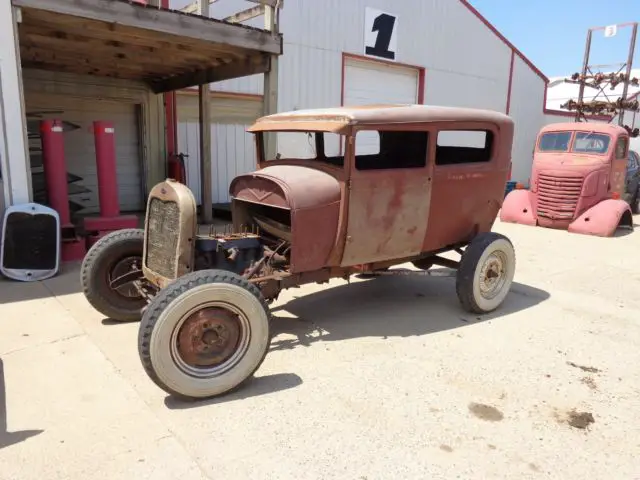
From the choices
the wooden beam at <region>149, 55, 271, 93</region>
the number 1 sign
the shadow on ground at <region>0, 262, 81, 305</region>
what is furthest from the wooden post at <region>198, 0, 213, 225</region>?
the number 1 sign

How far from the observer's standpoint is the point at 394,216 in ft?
13.2

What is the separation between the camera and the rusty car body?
9.08 m

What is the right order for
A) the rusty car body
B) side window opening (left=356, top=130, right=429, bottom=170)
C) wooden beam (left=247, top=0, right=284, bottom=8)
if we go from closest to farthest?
side window opening (left=356, top=130, right=429, bottom=170) < wooden beam (left=247, top=0, right=284, bottom=8) < the rusty car body

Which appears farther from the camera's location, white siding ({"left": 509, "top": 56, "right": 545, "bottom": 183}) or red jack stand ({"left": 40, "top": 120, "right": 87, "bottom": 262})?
white siding ({"left": 509, "top": 56, "right": 545, "bottom": 183})

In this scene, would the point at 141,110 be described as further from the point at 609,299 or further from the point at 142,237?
the point at 609,299

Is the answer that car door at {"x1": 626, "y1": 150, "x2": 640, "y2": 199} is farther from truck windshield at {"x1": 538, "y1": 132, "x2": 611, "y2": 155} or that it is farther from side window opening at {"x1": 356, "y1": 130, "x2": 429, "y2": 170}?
side window opening at {"x1": 356, "y1": 130, "x2": 429, "y2": 170}

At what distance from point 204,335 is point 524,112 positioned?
56.4ft

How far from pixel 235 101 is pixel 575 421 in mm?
9150

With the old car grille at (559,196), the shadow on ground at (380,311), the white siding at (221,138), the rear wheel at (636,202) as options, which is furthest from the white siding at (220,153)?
the rear wheel at (636,202)

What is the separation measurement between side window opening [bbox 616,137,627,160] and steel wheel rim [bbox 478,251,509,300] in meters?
6.81

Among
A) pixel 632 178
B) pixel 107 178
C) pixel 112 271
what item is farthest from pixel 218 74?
pixel 632 178

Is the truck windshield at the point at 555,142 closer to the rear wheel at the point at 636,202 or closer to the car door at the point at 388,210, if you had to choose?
the rear wheel at the point at 636,202

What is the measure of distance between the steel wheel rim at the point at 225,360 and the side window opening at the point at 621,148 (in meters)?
9.59

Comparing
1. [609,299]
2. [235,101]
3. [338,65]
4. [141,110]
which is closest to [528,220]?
[609,299]
